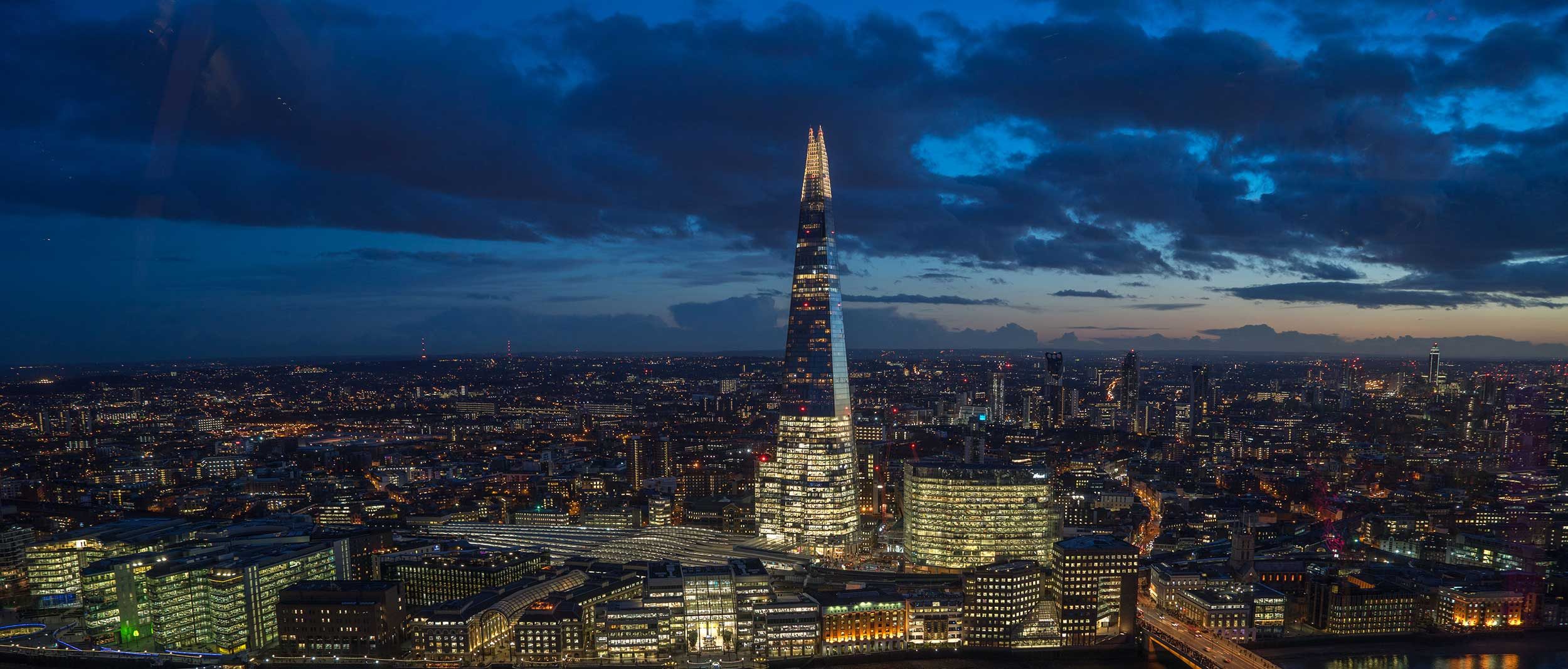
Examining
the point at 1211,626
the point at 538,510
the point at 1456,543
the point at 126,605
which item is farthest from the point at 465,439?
the point at 1456,543

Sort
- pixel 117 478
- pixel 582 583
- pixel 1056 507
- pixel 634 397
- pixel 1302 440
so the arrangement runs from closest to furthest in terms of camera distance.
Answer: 1. pixel 582 583
2. pixel 1056 507
3. pixel 117 478
4. pixel 1302 440
5. pixel 634 397

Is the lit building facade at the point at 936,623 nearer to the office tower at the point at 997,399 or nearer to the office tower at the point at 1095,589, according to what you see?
the office tower at the point at 1095,589

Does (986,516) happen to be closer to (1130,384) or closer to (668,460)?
(668,460)

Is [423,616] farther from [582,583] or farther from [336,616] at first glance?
[582,583]

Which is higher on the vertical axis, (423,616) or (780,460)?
(780,460)

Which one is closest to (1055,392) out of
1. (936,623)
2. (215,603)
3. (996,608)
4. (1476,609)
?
(1476,609)

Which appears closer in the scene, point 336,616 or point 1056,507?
point 336,616
